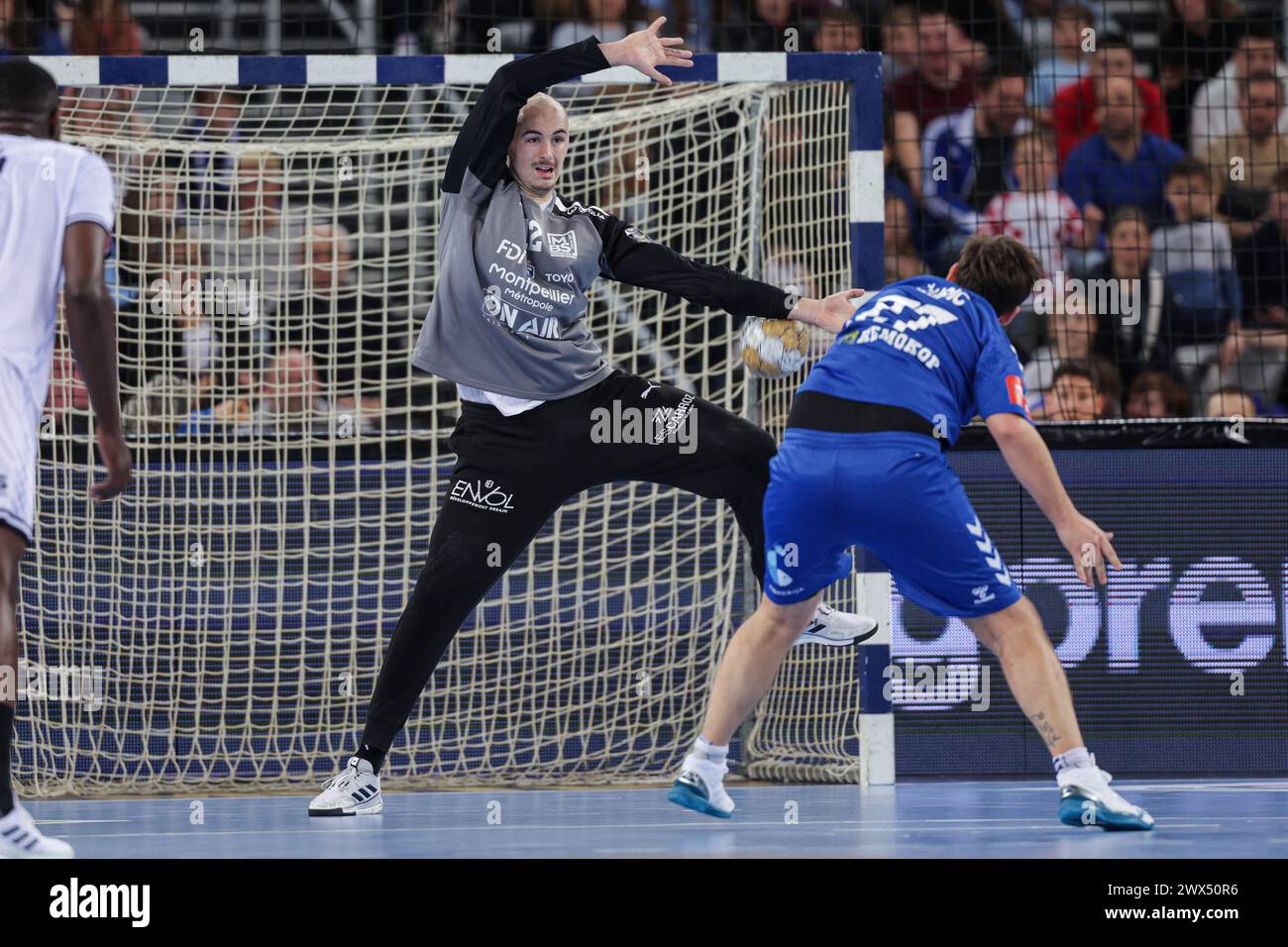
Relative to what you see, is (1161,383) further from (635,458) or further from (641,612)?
(635,458)

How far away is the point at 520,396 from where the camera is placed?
5.84 meters

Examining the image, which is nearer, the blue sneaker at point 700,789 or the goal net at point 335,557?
the blue sneaker at point 700,789

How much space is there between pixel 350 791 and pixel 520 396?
4.87 feet

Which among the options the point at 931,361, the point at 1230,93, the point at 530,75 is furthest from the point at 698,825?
the point at 1230,93

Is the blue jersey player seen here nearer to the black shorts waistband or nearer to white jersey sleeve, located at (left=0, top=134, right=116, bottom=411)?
the black shorts waistband

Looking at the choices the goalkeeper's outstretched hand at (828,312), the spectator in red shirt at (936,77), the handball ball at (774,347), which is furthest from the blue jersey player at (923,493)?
the spectator in red shirt at (936,77)

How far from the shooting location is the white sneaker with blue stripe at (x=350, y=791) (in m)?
5.93

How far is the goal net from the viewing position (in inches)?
307

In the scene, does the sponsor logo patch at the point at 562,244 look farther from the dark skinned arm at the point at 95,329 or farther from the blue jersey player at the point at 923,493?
the dark skinned arm at the point at 95,329

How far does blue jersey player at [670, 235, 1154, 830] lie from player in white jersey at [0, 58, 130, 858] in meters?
1.97

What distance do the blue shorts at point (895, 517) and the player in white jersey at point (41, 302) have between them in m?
1.93

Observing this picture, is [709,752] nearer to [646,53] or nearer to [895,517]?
[895,517]

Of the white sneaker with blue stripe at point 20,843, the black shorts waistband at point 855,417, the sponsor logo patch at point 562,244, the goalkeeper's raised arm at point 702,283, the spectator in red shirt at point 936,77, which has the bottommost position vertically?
the white sneaker with blue stripe at point 20,843

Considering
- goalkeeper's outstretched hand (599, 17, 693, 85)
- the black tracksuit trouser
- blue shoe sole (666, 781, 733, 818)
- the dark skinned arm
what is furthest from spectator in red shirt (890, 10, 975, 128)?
the dark skinned arm
